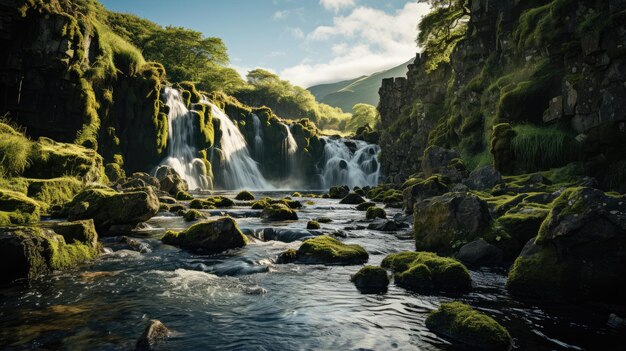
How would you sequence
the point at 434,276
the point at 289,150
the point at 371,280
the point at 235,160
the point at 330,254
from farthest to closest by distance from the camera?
the point at 289,150 < the point at 235,160 < the point at 330,254 < the point at 371,280 < the point at 434,276

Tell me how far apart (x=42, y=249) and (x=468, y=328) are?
9778 millimetres

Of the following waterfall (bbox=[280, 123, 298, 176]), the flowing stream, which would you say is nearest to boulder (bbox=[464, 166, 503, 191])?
the flowing stream

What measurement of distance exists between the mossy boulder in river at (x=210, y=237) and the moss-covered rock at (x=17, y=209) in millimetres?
5436

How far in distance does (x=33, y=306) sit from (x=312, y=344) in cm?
548

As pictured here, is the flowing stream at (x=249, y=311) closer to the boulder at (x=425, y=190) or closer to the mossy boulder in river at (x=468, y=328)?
the mossy boulder in river at (x=468, y=328)

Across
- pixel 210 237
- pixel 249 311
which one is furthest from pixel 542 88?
pixel 249 311

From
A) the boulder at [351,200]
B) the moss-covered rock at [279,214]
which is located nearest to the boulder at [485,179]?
the moss-covered rock at [279,214]

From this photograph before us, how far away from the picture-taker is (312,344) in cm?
589

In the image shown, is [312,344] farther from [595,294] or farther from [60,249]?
[60,249]

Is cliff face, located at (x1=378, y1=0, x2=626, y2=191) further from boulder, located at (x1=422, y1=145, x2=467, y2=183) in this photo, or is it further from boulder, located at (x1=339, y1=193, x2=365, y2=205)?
boulder, located at (x1=339, y1=193, x2=365, y2=205)

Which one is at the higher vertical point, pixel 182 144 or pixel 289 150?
pixel 289 150

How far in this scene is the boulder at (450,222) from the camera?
11.3m

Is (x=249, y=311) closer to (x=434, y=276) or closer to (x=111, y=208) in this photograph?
(x=434, y=276)

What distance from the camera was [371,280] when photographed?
8906 mm
